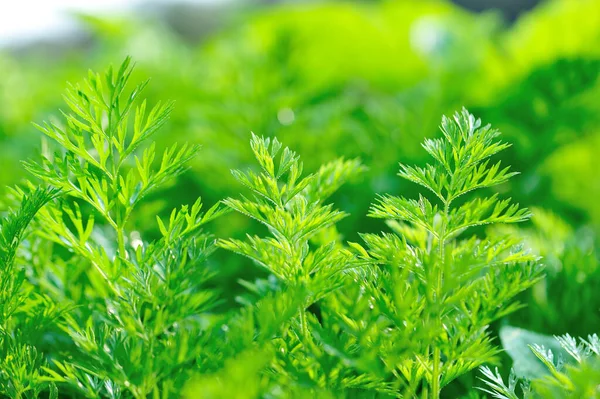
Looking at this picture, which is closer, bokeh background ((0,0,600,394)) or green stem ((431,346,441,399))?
green stem ((431,346,441,399))

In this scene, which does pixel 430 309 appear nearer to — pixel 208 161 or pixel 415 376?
pixel 415 376

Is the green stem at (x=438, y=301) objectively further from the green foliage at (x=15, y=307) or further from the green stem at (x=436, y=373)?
the green foliage at (x=15, y=307)

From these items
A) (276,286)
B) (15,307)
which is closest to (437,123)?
(276,286)

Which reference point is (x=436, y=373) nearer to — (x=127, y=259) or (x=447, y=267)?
(x=447, y=267)

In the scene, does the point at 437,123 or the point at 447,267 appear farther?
the point at 437,123

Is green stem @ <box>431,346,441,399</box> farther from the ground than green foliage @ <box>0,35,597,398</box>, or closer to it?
closer to it

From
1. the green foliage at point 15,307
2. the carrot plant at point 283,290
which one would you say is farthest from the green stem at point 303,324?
the green foliage at point 15,307

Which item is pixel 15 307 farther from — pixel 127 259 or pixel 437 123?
pixel 437 123

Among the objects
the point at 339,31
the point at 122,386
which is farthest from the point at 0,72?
the point at 122,386

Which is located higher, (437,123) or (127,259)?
(437,123)

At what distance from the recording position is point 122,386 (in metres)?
0.27

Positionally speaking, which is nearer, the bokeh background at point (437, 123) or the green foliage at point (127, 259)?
the green foliage at point (127, 259)

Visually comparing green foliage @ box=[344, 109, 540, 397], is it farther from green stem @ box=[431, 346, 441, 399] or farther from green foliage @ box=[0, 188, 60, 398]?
green foliage @ box=[0, 188, 60, 398]

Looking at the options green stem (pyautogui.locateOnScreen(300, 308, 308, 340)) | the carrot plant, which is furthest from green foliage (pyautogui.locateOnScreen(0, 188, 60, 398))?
green stem (pyautogui.locateOnScreen(300, 308, 308, 340))
